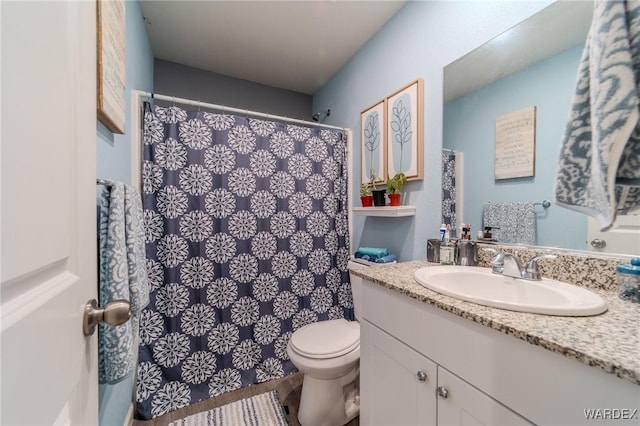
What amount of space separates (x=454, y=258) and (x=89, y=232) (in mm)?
1329

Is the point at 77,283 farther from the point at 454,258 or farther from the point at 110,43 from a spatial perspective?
the point at 454,258

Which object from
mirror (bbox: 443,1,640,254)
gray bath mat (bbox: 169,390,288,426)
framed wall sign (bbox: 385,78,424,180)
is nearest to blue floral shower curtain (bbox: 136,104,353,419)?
gray bath mat (bbox: 169,390,288,426)

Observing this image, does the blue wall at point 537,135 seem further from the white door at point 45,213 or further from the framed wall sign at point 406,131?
the white door at point 45,213

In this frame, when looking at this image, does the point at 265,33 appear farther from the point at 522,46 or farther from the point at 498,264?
the point at 498,264

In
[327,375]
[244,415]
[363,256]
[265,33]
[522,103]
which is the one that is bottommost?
[244,415]

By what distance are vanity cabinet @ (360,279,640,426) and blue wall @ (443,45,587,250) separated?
1.94ft

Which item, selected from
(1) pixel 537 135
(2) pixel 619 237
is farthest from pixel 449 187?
(2) pixel 619 237

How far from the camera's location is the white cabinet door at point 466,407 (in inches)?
24.0

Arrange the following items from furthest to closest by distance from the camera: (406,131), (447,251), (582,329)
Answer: (406,131) → (447,251) → (582,329)

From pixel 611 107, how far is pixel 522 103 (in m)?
0.78

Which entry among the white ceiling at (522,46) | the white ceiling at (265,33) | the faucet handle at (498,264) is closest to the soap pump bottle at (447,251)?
the faucet handle at (498,264)

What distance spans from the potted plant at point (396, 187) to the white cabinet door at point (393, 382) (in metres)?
0.76

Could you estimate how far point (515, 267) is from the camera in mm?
954

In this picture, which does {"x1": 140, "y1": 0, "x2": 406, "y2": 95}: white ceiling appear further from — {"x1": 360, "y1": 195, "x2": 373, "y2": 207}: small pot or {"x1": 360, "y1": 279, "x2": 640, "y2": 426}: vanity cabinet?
{"x1": 360, "y1": 279, "x2": 640, "y2": 426}: vanity cabinet
